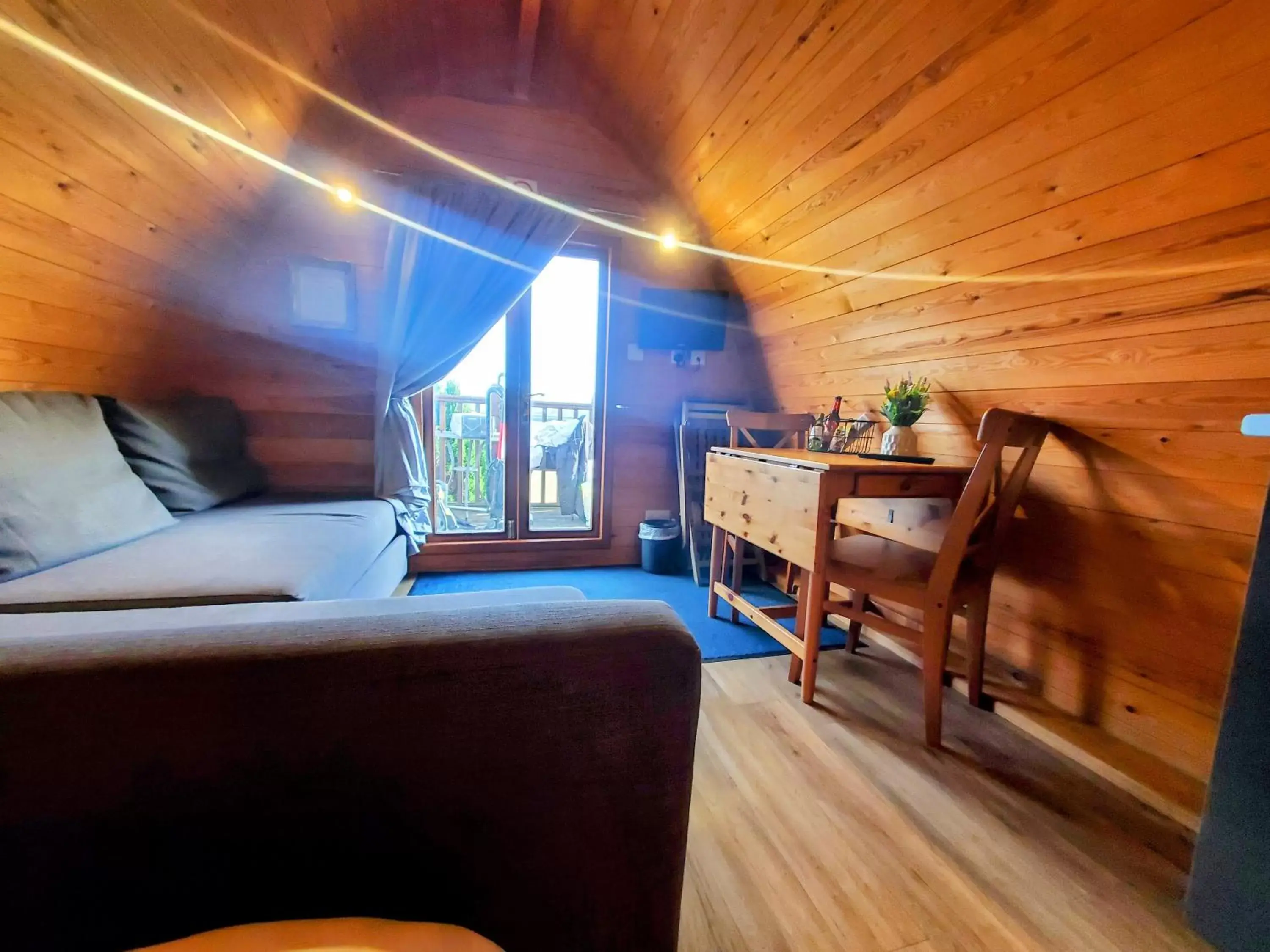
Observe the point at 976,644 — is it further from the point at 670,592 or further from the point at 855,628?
the point at 670,592

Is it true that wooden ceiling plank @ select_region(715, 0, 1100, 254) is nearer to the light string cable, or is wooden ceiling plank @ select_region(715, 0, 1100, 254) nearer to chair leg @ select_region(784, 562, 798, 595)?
the light string cable

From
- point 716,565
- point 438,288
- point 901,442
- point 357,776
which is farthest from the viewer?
point 438,288

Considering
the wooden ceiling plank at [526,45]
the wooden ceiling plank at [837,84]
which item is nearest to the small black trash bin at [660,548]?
the wooden ceiling plank at [837,84]

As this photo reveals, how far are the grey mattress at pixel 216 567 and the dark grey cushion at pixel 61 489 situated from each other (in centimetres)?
5

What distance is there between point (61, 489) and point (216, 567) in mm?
555

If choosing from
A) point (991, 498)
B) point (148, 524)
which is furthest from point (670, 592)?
point (148, 524)

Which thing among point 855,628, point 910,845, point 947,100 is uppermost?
point 947,100

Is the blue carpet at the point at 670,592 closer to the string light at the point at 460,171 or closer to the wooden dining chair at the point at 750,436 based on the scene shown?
the wooden dining chair at the point at 750,436

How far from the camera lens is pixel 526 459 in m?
2.90

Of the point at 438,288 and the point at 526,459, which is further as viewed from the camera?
the point at 526,459

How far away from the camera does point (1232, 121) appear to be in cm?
97

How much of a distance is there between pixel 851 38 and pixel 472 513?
9.32 ft

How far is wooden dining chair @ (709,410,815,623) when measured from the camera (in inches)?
91.6

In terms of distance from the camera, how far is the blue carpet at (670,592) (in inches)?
82.5
